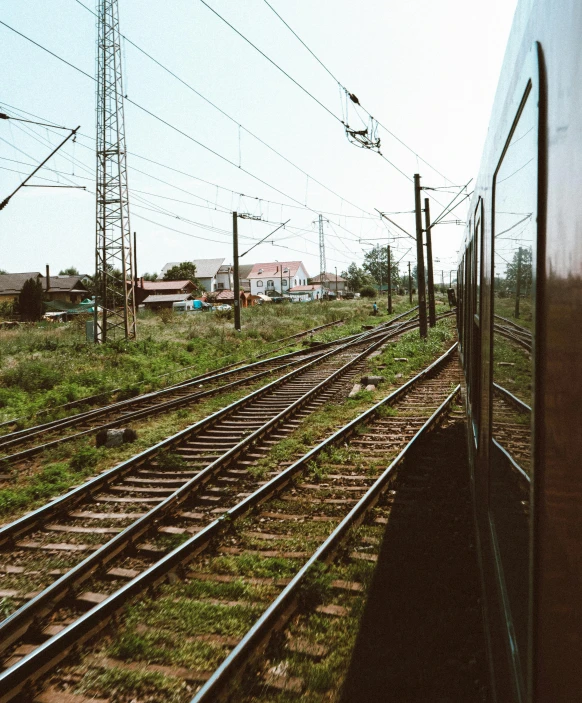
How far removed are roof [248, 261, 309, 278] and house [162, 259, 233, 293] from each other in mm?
6369

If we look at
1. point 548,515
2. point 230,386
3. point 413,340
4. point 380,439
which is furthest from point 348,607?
point 413,340

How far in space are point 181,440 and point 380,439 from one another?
3291 mm

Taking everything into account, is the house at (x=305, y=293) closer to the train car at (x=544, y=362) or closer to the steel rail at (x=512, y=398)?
the steel rail at (x=512, y=398)

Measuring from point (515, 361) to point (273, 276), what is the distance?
115m

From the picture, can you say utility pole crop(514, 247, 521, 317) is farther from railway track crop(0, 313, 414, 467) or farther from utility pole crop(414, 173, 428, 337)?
utility pole crop(414, 173, 428, 337)

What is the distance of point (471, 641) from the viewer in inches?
164

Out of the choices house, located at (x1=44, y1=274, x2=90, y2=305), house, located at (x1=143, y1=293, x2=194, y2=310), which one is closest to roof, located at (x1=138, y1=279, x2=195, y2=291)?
house, located at (x1=44, y1=274, x2=90, y2=305)

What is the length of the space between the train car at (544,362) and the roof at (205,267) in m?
110

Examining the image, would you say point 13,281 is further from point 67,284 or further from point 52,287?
point 67,284

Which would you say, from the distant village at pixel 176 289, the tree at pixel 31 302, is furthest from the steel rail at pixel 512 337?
the tree at pixel 31 302

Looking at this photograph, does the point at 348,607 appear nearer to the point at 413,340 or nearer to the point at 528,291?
the point at 528,291

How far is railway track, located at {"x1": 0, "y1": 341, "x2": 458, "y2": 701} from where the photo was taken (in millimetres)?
4355

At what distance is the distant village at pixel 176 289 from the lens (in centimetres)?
5835

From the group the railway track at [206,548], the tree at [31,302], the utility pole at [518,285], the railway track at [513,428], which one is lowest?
the railway track at [206,548]
